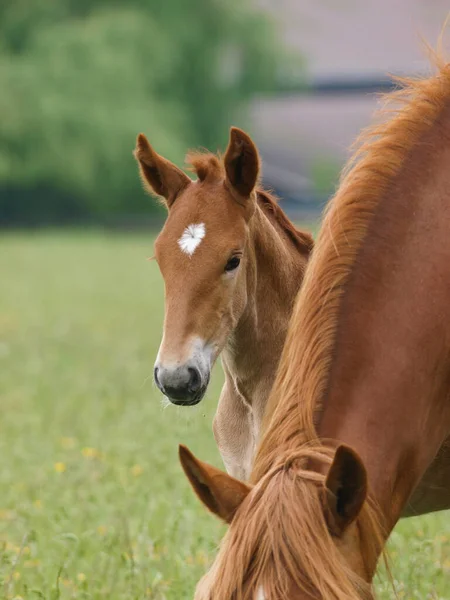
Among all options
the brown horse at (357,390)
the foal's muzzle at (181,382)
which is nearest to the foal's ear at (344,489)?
the brown horse at (357,390)

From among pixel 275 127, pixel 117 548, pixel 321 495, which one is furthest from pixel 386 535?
pixel 275 127

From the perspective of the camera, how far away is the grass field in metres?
4.13

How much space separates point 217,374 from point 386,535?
6554 millimetres

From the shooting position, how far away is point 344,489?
221 centimetres

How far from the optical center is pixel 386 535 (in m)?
2.48

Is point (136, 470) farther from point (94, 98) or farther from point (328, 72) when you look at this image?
point (328, 72)

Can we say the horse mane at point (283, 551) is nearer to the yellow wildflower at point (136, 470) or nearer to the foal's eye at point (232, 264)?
the foal's eye at point (232, 264)

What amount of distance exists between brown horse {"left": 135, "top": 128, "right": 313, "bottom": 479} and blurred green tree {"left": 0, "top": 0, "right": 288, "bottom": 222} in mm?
28256

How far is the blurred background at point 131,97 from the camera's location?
106 feet

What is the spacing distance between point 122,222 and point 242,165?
29948 mm

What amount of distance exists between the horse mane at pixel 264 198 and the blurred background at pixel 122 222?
0.28 m

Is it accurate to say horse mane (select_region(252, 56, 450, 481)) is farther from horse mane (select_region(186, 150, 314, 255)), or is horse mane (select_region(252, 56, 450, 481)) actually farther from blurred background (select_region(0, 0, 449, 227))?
blurred background (select_region(0, 0, 449, 227))

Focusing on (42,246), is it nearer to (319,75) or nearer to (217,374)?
(217,374)

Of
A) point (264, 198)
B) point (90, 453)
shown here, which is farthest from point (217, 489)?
point (90, 453)
